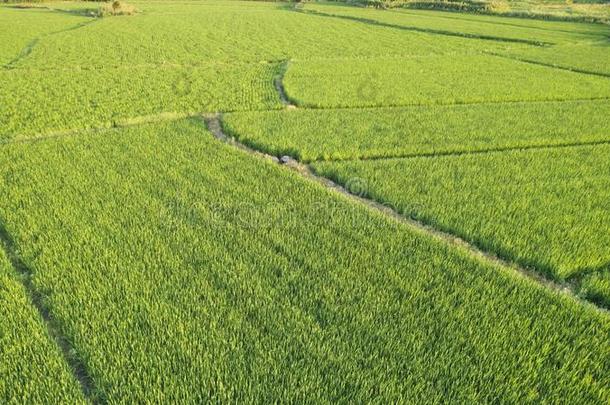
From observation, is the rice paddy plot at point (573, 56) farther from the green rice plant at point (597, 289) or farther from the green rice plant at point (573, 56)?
the green rice plant at point (597, 289)

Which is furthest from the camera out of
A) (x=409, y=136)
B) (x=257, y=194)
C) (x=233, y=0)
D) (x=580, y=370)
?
(x=233, y=0)

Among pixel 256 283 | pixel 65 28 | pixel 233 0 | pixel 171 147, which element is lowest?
pixel 256 283

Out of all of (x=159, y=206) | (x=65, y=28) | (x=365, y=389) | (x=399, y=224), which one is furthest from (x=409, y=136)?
(x=65, y=28)

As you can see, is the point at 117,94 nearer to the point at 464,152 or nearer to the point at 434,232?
the point at 464,152

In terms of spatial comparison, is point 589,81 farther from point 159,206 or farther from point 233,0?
point 233,0

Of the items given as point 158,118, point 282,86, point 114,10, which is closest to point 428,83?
point 282,86
